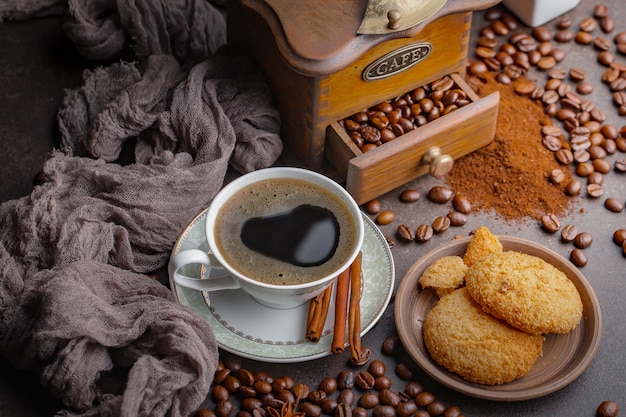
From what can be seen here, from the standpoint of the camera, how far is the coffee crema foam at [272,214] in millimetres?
1771

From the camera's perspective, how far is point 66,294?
1.80 metres

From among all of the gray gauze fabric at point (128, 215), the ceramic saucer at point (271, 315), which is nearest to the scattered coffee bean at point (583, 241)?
the ceramic saucer at point (271, 315)

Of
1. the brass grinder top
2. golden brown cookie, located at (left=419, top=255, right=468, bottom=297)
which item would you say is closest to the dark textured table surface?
golden brown cookie, located at (left=419, top=255, right=468, bottom=297)

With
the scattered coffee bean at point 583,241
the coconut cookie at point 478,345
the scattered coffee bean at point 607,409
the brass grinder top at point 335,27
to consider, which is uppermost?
the brass grinder top at point 335,27

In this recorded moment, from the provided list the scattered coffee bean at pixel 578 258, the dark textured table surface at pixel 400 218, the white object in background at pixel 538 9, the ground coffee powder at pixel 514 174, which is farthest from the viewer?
the white object in background at pixel 538 9

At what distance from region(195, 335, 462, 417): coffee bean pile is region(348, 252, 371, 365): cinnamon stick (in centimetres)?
3

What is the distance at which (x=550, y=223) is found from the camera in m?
2.14

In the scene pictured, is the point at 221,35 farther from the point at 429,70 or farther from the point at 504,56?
the point at 504,56

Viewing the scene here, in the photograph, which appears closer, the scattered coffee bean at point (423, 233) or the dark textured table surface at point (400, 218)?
the dark textured table surface at point (400, 218)

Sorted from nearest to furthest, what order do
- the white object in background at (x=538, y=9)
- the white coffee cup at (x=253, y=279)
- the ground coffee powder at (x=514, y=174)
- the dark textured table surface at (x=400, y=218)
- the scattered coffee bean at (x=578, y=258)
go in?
the white coffee cup at (x=253, y=279) → the dark textured table surface at (x=400, y=218) → the scattered coffee bean at (x=578, y=258) → the ground coffee powder at (x=514, y=174) → the white object in background at (x=538, y=9)

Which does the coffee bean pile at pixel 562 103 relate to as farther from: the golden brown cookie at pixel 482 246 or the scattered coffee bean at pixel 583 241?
the golden brown cookie at pixel 482 246

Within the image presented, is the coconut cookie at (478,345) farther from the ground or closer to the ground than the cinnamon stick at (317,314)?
closer to the ground

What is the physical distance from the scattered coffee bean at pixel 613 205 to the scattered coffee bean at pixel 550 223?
0.41 feet

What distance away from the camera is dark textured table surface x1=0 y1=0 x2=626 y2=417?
1.88m
